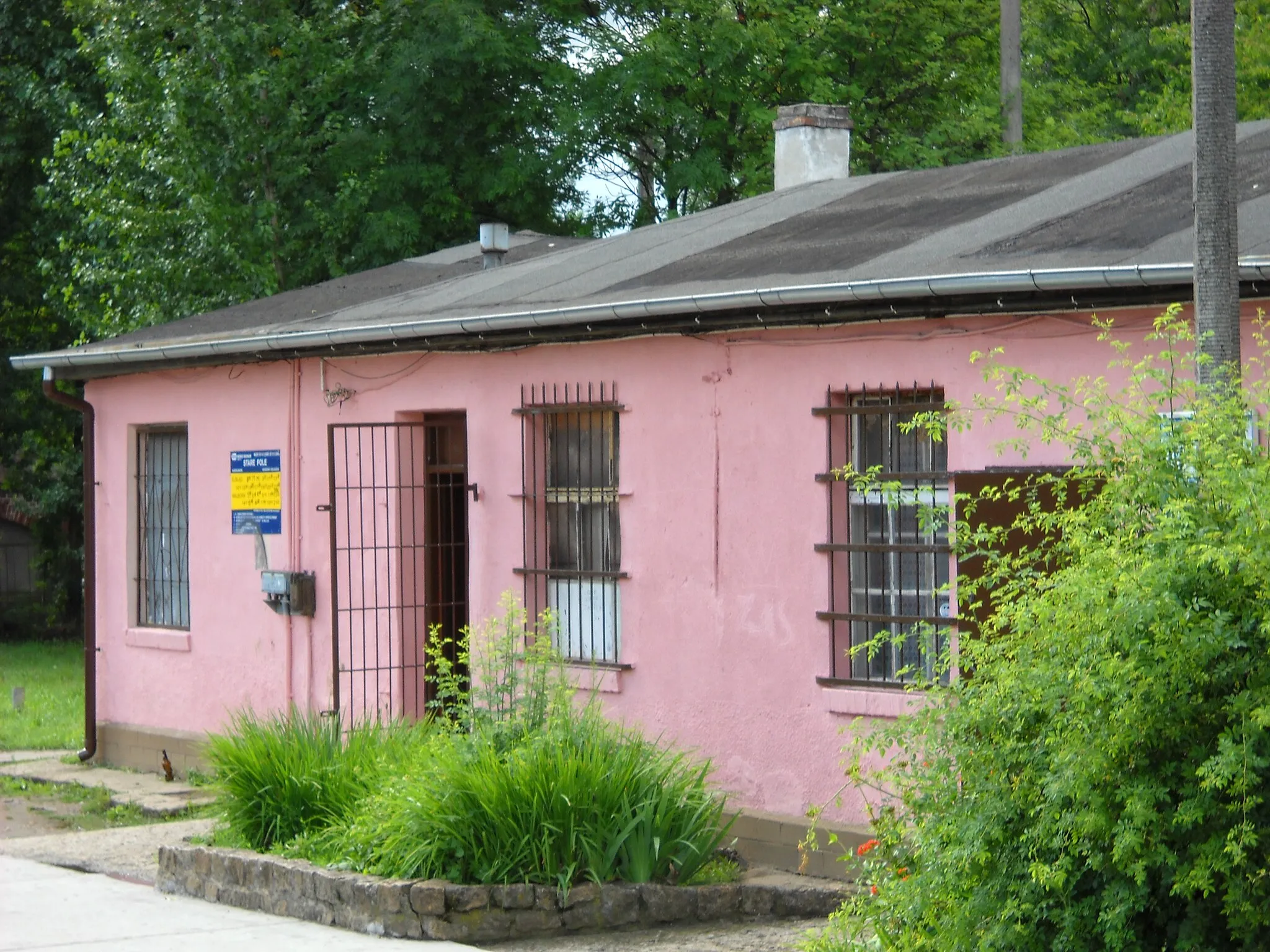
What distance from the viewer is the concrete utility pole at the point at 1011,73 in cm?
2423

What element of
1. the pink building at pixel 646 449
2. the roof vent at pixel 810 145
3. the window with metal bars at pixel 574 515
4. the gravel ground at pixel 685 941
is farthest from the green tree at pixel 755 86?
the gravel ground at pixel 685 941

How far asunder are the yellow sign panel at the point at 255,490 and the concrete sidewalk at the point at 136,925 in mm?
3796

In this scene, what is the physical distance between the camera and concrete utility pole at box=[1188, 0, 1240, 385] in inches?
233

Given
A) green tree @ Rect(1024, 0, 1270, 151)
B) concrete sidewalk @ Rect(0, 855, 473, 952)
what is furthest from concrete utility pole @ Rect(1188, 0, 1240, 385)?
green tree @ Rect(1024, 0, 1270, 151)

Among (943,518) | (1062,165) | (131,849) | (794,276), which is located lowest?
(131,849)

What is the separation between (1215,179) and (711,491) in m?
3.90

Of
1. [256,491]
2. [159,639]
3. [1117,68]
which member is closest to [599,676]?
[256,491]

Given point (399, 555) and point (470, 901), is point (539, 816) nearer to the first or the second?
point (470, 901)

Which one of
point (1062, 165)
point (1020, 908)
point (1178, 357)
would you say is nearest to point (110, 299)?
point (1062, 165)

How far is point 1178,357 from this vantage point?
266 inches

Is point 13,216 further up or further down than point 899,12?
further down

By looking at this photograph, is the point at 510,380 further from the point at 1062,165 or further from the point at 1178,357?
the point at 1178,357

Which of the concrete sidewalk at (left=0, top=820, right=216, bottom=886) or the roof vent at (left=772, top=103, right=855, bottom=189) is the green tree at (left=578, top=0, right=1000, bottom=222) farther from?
the concrete sidewalk at (left=0, top=820, right=216, bottom=886)

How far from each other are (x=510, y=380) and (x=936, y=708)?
5.72 metres
